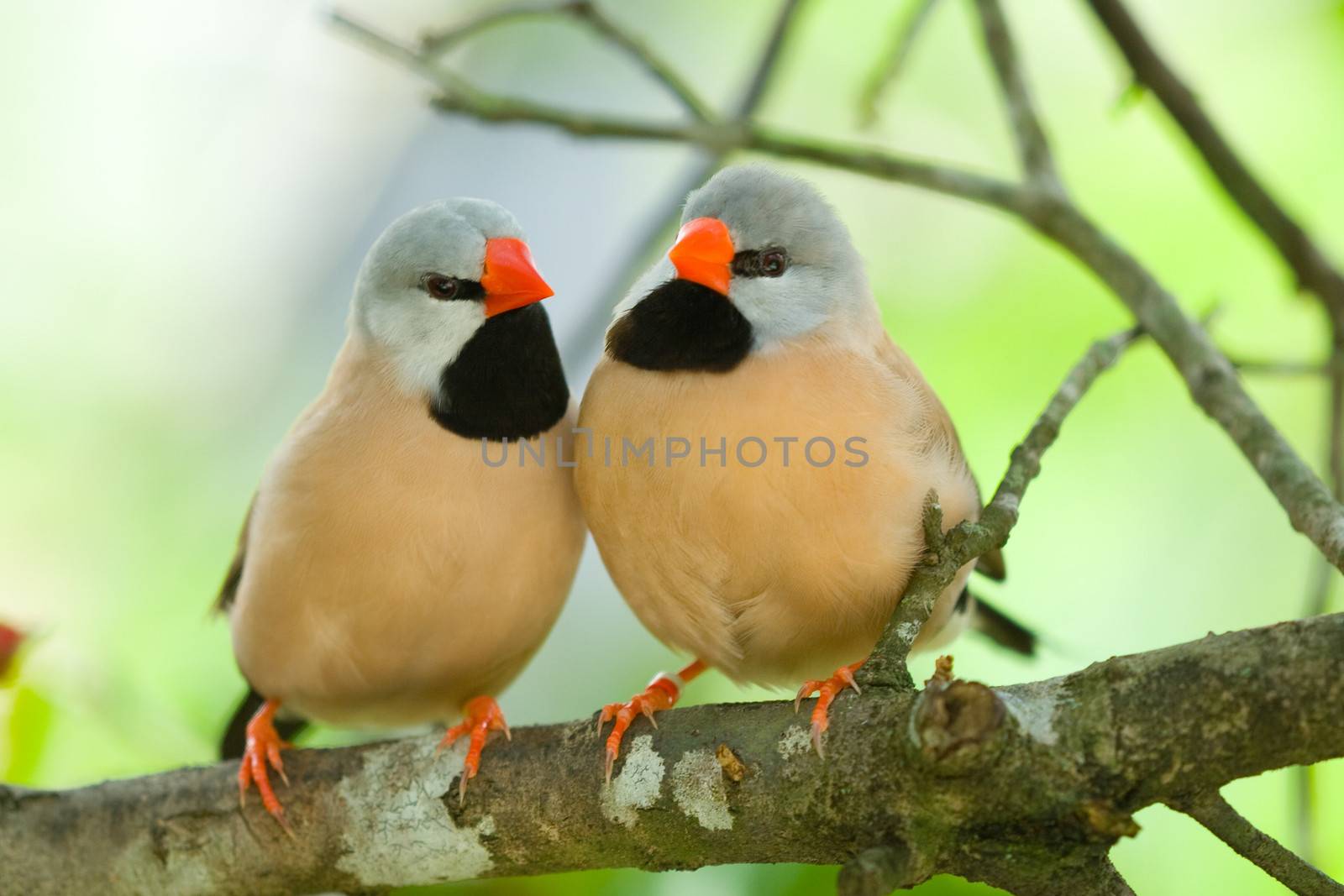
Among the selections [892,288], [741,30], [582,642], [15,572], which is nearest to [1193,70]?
[892,288]

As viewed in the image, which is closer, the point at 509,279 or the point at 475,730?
the point at 475,730

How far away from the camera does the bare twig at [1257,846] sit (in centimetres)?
165

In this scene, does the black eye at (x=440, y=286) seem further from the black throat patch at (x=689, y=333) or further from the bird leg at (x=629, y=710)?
the bird leg at (x=629, y=710)

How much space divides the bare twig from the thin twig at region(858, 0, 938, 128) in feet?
6.58

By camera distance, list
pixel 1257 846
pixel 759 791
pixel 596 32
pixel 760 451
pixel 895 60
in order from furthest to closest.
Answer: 1. pixel 895 60
2. pixel 596 32
3. pixel 760 451
4. pixel 759 791
5. pixel 1257 846

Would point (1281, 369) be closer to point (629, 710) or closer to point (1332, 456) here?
point (1332, 456)

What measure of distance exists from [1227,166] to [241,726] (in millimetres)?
2494

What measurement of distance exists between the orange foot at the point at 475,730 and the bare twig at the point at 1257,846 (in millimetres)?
1097

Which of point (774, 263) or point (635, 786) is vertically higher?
point (774, 263)

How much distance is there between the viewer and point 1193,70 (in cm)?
468

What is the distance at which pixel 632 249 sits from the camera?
360cm

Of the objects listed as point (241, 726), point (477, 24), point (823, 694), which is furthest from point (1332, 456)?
point (241, 726)

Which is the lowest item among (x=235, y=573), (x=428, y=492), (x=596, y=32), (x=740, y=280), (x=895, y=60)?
(x=235, y=573)

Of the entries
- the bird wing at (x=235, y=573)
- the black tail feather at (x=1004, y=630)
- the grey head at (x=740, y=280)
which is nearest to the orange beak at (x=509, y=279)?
the grey head at (x=740, y=280)
